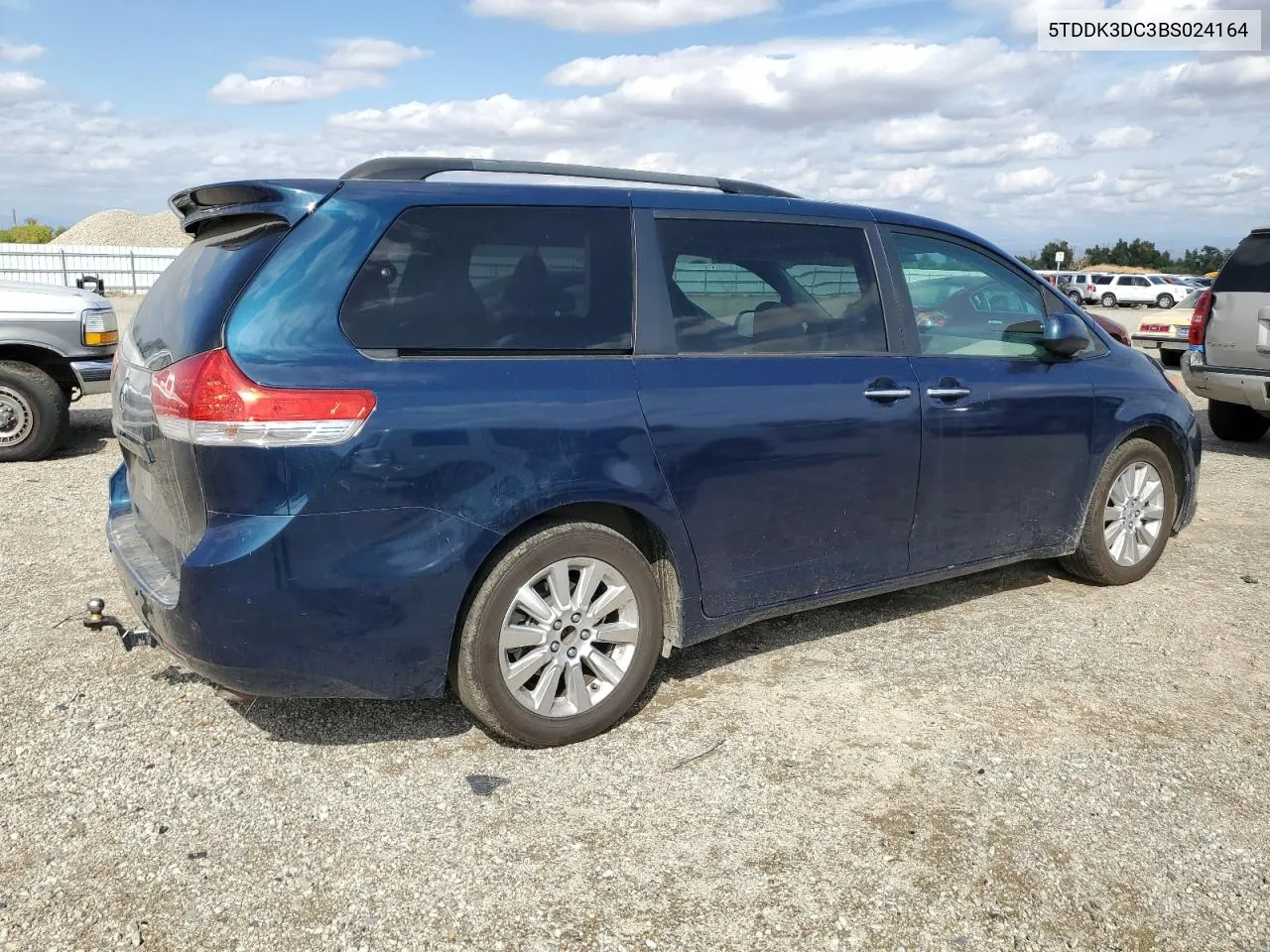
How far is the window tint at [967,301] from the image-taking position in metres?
4.44

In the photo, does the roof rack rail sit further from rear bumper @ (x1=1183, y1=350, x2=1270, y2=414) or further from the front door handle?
rear bumper @ (x1=1183, y1=350, x2=1270, y2=414)

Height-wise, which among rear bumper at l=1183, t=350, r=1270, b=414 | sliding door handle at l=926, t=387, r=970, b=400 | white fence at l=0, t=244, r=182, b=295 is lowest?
rear bumper at l=1183, t=350, r=1270, b=414

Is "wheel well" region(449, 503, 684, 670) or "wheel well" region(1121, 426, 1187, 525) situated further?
"wheel well" region(1121, 426, 1187, 525)

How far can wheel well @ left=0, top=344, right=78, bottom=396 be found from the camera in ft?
27.0

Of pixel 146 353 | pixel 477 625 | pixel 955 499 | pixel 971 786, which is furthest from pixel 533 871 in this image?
pixel 955 499

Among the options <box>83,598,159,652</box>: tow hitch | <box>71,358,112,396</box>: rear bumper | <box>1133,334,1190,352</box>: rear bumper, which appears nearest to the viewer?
<box>83,598,159,652</box>: tow hitch

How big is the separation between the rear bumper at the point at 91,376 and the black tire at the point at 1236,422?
9236 mm

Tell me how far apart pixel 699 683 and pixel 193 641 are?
185 centimetres

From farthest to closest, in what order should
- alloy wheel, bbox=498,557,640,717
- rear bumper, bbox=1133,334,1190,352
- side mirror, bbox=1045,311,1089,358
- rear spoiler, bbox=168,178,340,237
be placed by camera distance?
rear bumper, bbox=1133,334,1190,352, side mirror, bbox=1045,311,1089,358, alloy wheel, bbox=498,557,640,717, rear spoiler, bbox=168,178,340,237

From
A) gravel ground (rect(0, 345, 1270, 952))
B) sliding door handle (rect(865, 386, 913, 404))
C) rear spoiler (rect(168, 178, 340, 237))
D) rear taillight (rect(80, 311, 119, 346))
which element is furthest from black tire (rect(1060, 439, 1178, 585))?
rear taillight (rect(80, 311, 119, 346))

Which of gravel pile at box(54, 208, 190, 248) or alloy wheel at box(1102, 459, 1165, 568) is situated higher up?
gravel pile at box(54, 208, 190, 248)

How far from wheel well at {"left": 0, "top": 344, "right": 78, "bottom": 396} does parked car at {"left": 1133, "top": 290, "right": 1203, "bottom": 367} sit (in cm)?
1334

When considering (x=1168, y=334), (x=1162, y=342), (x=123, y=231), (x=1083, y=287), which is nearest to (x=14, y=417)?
(x=1162, y=342)

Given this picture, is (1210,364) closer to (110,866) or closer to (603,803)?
(603,803)
